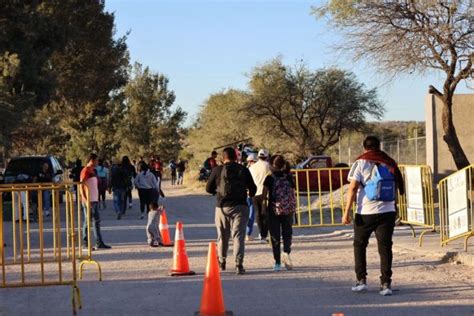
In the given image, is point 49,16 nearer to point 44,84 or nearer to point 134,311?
point 44,84

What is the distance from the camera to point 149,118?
74.3 m

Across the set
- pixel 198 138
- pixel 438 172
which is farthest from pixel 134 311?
pixel 198 138

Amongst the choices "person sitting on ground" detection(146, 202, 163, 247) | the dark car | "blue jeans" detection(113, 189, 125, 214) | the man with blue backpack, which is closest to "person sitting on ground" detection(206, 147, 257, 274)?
the man with blue backpack

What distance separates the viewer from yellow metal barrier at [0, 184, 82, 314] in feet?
34.0

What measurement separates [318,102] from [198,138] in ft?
54.5

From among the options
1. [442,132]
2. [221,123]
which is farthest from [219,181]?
[221,123]

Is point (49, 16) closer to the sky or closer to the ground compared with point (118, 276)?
closer to the sky

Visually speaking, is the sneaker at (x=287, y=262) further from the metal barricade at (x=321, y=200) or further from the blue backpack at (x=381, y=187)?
the metal barricade at (x=321, y=200)

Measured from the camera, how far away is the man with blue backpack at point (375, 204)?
10688mm

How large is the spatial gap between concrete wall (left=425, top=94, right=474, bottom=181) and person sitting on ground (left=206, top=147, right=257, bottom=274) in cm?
2075

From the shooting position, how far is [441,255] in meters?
14.3

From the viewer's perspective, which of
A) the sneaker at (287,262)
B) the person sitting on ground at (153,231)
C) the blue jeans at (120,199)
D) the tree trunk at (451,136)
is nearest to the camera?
the sneaker at (287,262)

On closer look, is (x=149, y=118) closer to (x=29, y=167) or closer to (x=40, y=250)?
(x=29, y=167)

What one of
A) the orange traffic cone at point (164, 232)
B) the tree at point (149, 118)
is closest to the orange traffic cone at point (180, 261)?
the orange traffic cone at point (164, 232)
